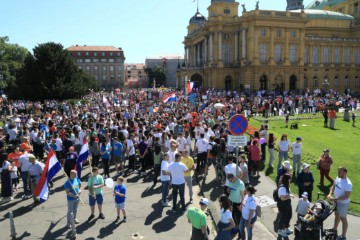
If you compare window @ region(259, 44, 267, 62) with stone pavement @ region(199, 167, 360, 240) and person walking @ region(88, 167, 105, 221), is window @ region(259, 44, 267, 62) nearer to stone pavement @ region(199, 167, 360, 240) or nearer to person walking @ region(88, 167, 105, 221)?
stone pavement @ region(199, 167, 360, 240)

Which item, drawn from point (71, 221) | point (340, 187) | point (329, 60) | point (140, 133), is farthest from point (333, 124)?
point (329, 60)

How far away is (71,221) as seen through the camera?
9.20 meters

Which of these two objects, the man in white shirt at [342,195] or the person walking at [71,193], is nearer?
the man in white shirt at [342,195]

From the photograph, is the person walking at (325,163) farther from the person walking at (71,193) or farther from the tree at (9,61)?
the tree at (9,61)

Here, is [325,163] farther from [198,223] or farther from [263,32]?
[263,32]

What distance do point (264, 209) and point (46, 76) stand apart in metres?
45.6

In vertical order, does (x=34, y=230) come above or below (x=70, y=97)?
below

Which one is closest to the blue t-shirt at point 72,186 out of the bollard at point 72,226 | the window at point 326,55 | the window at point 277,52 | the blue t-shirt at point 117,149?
the bollard at point 72,226

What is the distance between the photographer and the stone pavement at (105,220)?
945cm

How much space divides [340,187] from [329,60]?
65620 mm

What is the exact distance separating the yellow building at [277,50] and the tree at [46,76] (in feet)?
62.6

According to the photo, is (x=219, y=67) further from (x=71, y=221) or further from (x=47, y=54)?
(x=71, y=221)

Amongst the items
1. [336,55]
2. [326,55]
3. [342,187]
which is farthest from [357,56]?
[342,187]

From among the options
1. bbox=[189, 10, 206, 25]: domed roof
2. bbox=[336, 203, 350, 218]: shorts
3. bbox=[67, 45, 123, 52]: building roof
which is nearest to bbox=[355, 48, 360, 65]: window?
bbox=[189, 10, 206, 25]: domed roof
